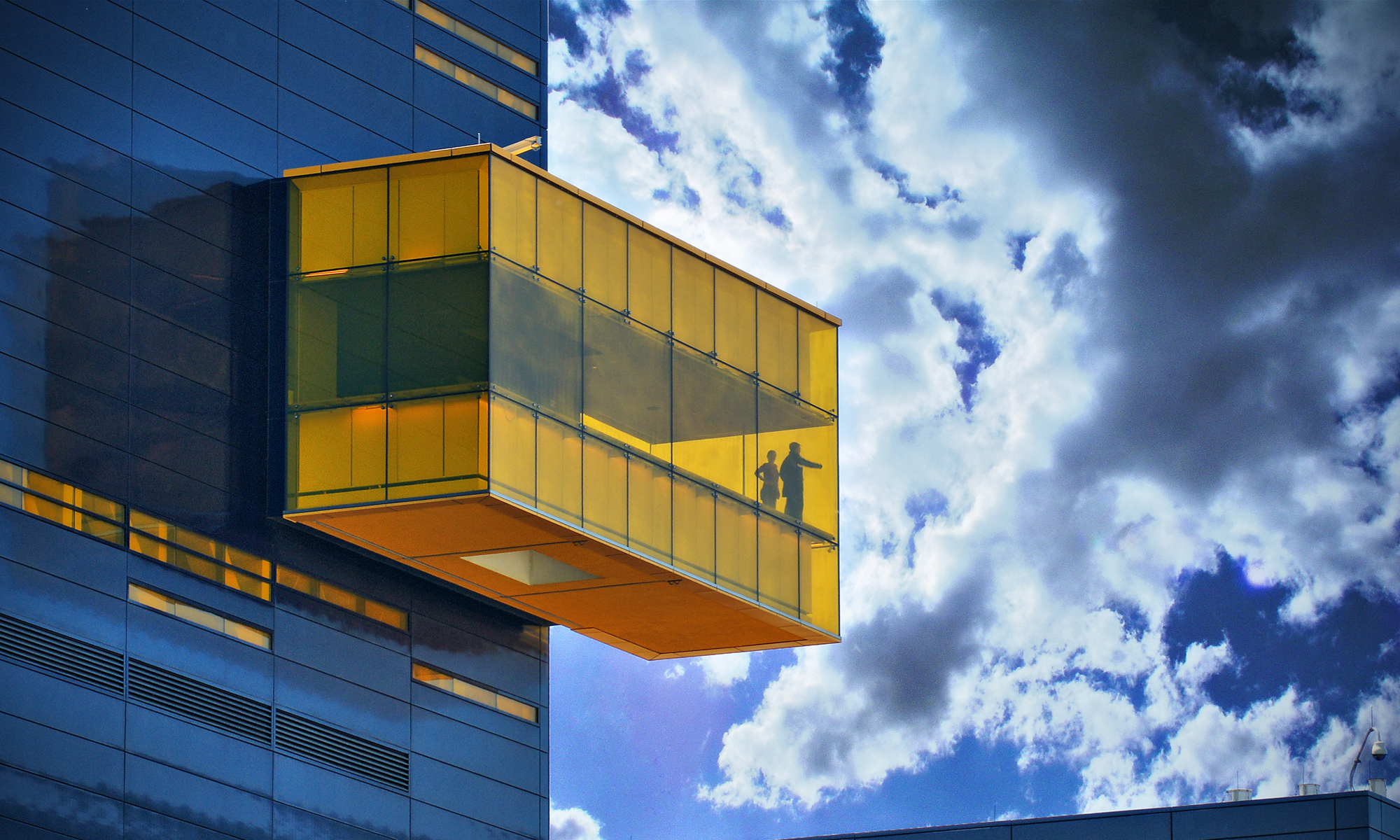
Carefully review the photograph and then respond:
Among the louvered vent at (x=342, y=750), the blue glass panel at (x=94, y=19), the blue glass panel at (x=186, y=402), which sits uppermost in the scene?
the blue glass panel at (x=94, y=19)

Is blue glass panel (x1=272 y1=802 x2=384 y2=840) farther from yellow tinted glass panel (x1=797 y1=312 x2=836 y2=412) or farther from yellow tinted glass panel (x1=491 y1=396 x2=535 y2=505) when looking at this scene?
yellow tinted glass panel (x1=797 y1=312 x2=836 y2=412)

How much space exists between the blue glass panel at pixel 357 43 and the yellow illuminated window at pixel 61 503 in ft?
29.4

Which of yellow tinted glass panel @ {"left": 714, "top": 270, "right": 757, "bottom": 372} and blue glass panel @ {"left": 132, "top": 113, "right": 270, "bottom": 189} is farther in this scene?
yellow tinted glass panel @ {"left": 714, "top": 270, "right": 757, "bottom": 372}

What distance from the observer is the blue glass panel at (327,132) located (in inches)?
1417

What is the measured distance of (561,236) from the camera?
3494cm

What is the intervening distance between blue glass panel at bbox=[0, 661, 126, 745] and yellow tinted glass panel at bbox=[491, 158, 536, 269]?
950 cm

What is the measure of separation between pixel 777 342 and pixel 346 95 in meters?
9.33

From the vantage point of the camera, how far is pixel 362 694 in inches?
1403

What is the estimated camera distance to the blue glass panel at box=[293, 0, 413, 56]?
3741 centimetres

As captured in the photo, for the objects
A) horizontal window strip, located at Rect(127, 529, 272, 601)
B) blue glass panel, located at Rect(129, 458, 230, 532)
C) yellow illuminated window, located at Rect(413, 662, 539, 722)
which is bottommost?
yellow illuminated window, located at Rect(413, 662, 539, 722)

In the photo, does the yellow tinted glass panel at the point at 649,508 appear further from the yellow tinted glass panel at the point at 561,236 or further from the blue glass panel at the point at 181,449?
the blue glass panel at the point at 181,449

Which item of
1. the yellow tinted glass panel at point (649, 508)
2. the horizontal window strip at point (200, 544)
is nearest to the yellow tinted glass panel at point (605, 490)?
the yellow tinted glass panel at point (649, 508)

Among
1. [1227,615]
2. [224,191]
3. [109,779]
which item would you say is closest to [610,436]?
[224,191]

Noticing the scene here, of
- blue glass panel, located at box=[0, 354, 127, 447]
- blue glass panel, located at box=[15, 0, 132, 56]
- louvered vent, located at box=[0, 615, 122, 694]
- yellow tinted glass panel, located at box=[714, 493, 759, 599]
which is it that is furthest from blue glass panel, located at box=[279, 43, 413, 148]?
louvered vent, located at box=[0, 615, 122, 694]
